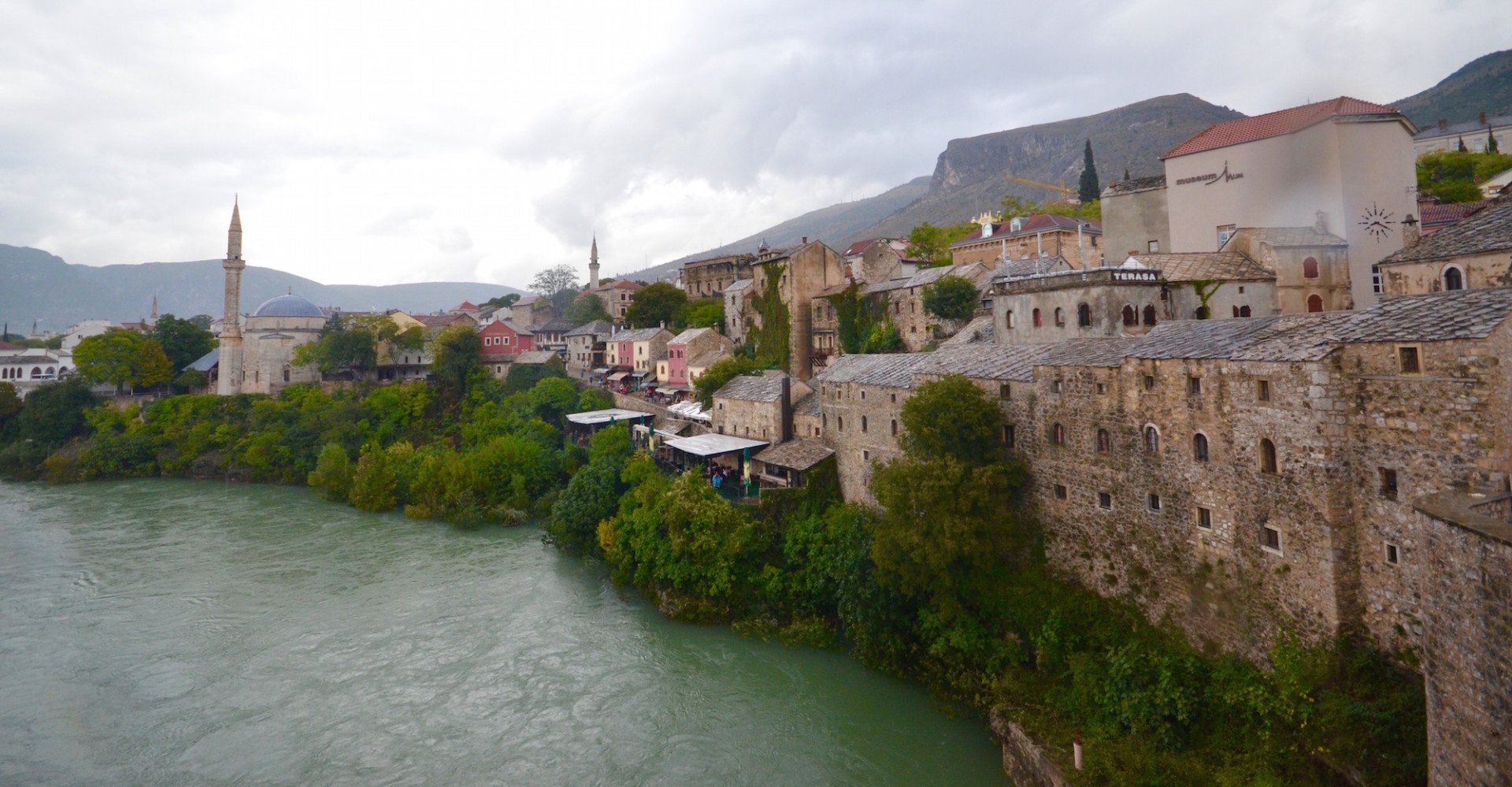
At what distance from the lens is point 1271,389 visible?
1270 cm

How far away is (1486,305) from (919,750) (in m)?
12.2

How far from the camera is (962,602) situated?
18328 millimetres

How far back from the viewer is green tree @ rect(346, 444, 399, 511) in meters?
37.4

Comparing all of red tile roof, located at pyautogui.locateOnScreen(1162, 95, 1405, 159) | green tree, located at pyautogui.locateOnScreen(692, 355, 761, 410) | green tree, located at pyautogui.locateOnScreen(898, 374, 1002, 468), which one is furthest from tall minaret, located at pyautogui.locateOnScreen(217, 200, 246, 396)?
red tile roof, located at pyautogui.locateOnScreen(1162, 95, 1405, 159)

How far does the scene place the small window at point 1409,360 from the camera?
35.3 feet

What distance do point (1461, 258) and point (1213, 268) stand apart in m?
5.47

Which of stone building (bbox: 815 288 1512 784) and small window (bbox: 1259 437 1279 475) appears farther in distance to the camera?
small window (bbox: 1259 437 1279 475)

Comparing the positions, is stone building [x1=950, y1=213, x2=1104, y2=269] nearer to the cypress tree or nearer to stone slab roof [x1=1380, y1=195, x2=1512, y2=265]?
the cypress tree

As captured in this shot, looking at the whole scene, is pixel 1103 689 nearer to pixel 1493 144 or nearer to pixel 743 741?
pixel 743 741

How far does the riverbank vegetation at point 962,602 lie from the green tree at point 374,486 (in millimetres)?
170

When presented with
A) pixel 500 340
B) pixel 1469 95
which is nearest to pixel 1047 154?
pixel 1469 95

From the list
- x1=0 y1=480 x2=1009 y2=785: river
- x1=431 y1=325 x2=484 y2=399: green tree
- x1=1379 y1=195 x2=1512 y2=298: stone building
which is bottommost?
x1=0 y1=480 x2=1009 y2=785: river

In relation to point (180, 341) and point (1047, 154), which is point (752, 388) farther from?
point (1047, 154)

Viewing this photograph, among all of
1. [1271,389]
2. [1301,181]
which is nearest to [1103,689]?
[1271,389]
